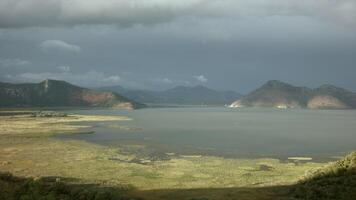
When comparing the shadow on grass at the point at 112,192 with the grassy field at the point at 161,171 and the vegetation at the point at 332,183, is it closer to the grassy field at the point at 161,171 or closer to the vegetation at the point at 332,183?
the grassy field at the point at 161,171

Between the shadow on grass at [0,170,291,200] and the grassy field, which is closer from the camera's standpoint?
the shadow on grass at [0,170,291,200]

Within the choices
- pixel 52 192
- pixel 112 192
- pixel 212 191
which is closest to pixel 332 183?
pixel 212 191

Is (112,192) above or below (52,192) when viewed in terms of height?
below

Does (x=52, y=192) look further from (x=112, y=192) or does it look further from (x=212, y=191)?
(x=212, y=191)

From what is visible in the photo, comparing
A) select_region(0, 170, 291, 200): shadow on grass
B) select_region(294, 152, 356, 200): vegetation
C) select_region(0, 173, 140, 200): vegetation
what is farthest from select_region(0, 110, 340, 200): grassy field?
select_region(0, 173, 140, 200): vegetation

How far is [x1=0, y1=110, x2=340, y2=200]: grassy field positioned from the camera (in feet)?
182

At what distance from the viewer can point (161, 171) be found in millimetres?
69250

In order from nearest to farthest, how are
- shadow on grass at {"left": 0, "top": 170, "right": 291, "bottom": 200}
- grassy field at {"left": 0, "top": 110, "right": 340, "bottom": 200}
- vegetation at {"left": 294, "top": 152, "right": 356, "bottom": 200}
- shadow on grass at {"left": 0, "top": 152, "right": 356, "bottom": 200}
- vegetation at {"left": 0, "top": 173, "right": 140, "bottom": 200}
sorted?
vegetation at {"left": 0, "top": 173, "right": 140, "bottom": 200}
shadow on grass at {"left": 0, "top": 170, "right": 291, "bottom": 200}
shadow on grass at {"left": 0, "top": 152, "right": 356, "bottom": 200}
vegetation at {"left": 294, "top": 152, "right": 356, "bottom": 200}
grassy field at {"left": 0, "top": 110, "right": 340, "bottom": 200}

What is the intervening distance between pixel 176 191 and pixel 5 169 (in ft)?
95.8

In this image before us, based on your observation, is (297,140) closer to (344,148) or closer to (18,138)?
(344,148)

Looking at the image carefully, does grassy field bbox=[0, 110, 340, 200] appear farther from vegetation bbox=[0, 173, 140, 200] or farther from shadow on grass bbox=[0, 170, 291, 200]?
vegetation bbox=[0, 173, 140, 200]

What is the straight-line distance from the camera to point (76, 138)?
12225 centimetres

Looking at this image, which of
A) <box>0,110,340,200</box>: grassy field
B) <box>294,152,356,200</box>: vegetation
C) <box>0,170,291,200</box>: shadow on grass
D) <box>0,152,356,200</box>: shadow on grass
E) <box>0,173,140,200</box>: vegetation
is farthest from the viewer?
<box>0,110,340,200</box>: grassy field


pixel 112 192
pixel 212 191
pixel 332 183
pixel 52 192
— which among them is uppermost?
pixel 332 183
